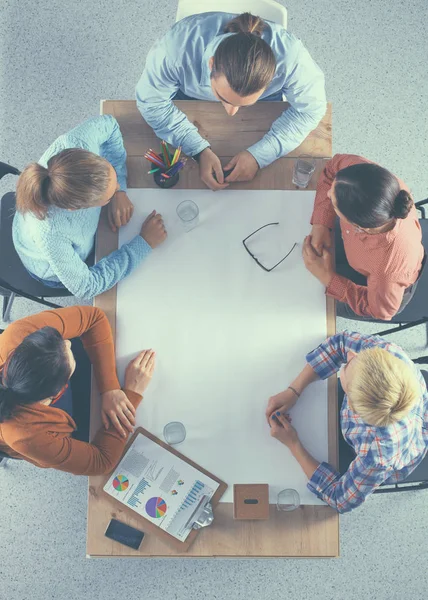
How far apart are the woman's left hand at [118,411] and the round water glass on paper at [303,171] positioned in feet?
2.77

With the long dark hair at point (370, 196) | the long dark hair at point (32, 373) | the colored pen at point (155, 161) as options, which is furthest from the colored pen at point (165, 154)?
the long dark hair at point (32, 373)

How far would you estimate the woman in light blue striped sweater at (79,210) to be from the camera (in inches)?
59.0

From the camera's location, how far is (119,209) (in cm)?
169

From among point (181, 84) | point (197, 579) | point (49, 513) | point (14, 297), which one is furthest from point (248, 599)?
point (181, 84)

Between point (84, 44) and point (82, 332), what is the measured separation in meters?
1.69

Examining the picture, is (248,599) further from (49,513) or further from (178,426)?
(178,426)

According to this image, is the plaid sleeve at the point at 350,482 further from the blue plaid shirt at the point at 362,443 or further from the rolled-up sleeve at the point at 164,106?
the rolled-up sleeve at the point at 164,106

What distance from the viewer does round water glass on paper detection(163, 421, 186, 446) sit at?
157 centimetres

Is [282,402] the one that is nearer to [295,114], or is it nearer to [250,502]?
[250,502]

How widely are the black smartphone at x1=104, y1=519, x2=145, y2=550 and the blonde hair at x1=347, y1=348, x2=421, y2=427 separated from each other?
27.0 inches

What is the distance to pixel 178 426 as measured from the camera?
157 cm

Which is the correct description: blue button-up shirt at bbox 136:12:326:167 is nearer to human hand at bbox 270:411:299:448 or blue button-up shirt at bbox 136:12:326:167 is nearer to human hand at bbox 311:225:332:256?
human hand at bbox 311:225:332:256

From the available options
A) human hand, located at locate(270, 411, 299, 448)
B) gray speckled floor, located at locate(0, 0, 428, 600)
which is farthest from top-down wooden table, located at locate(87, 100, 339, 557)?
gray speckled floor, located at locate(0, 0, 428, 600)

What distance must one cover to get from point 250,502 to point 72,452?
1.66 feet
